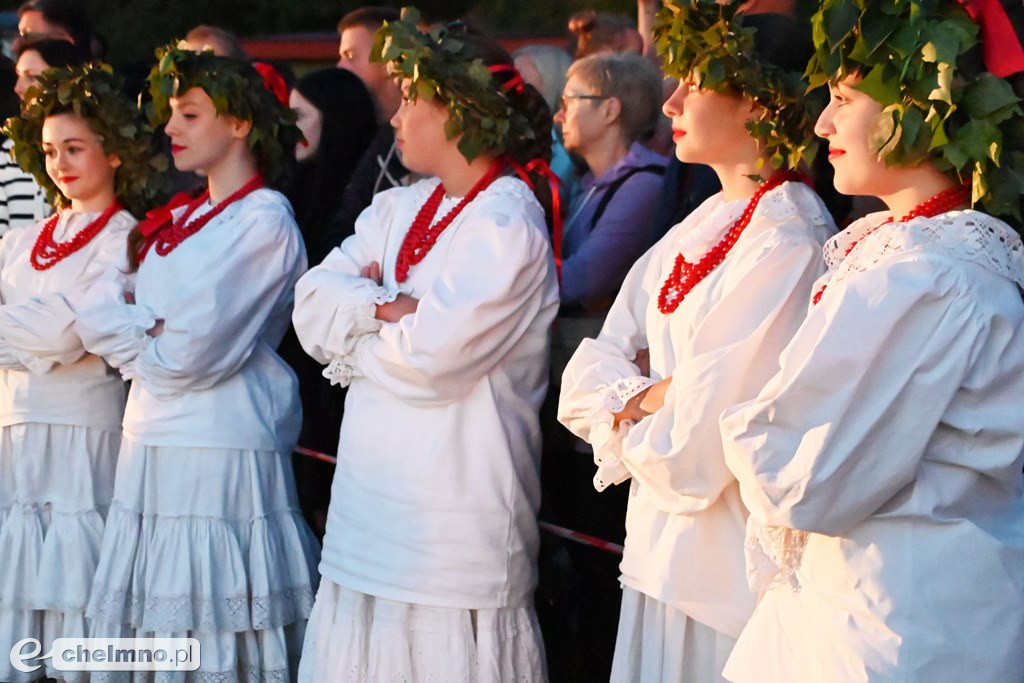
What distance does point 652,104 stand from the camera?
5.15m

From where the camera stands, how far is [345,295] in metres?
4.23

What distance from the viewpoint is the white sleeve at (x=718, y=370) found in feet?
10.9

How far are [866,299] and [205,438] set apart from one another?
272cm

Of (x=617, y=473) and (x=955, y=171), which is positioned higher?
(x=955, y=171)

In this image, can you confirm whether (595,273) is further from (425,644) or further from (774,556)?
(774,556)

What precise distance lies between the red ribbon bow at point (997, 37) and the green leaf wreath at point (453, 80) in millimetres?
1650

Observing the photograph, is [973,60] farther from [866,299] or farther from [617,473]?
[617,473]

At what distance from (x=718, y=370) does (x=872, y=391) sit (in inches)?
23.1

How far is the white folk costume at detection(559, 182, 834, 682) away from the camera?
3.34 m

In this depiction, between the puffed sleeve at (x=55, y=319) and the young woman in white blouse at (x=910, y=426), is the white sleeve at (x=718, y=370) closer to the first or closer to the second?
the young woman in white blouse at (x=910, y=426)

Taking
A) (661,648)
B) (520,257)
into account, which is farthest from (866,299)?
(520,257)

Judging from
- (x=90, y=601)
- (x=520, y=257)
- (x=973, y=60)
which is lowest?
(x=90, y=601)

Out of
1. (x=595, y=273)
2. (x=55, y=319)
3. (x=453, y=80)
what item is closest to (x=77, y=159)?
(x=55, y=319)

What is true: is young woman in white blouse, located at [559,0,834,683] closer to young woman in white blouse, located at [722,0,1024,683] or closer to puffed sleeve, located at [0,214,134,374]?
young woman in white blouse, located at [722,0,1024,683]
